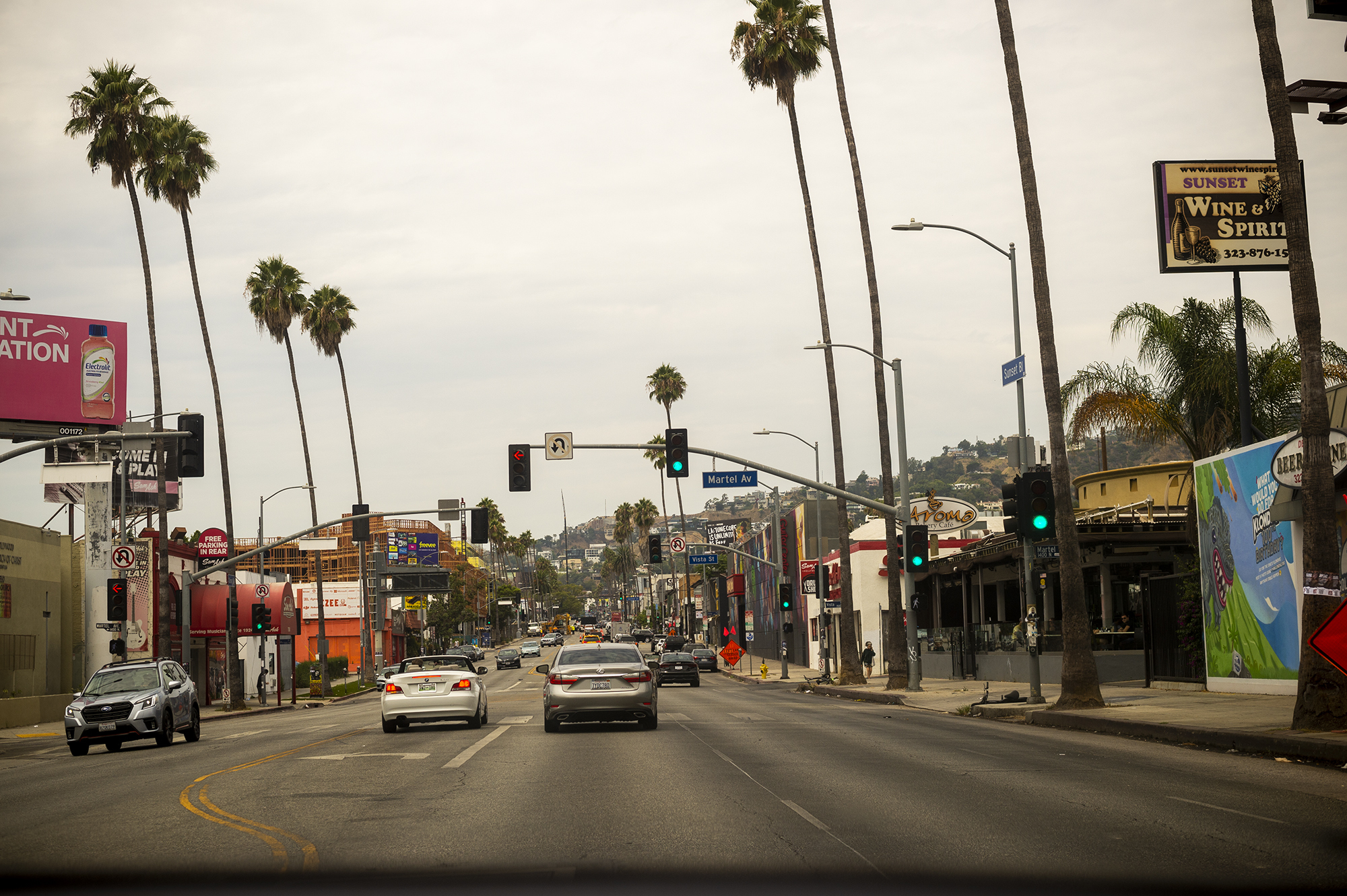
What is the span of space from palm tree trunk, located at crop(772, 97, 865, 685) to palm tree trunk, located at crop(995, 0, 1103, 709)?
62.8ft

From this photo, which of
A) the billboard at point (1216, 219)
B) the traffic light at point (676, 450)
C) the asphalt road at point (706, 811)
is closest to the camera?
the asphalt road at point (706, 811)

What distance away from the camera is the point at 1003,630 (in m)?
42.8

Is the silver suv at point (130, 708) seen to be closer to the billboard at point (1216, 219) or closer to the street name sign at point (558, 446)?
the street name sign at point (558, 446)

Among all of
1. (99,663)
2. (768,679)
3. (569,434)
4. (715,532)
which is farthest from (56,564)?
(715,532)

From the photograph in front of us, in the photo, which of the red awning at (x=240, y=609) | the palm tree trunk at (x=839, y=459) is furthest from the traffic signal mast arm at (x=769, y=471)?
the red awning at (x=240, y=609)

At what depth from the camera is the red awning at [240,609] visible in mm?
52031

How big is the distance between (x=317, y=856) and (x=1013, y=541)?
103 feet

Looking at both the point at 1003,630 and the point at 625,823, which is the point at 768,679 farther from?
the point at 625,823

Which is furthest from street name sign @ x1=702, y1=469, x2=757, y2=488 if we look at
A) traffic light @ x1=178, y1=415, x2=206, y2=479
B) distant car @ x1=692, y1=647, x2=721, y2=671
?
distant car @ x1=692, y1=647, x2=721, y2=671

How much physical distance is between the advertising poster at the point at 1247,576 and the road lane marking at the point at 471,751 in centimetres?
1514

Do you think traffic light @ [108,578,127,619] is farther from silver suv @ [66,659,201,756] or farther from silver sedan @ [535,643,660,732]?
silver sedan @ [535,643,660,732]

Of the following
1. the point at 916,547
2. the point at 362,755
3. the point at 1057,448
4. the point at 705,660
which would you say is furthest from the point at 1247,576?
the point at 705,660

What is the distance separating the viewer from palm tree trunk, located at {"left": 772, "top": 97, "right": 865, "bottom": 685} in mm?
44844

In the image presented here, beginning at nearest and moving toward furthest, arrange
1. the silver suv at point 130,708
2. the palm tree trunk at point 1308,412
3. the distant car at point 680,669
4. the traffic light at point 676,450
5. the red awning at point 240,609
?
the palm tree trunk at point 1308,412 → the silver suv at point 130,708 → the traffic light at point 676,450 → the distant car at point 680,669 → the red awning at point 240,609
